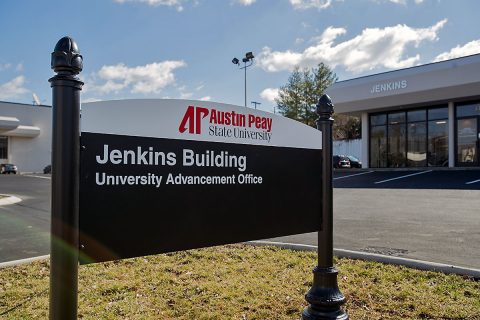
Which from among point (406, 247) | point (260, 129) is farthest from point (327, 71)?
point (260, 129)

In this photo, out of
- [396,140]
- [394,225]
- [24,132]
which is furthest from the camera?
[24,132]

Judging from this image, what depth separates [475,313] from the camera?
376 centimetres

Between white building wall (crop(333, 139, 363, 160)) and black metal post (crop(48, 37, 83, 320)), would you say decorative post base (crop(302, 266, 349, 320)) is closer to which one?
black metal post (crop(48, 37, 83, 320))

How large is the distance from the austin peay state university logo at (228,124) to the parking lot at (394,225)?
A: 3.71 meters

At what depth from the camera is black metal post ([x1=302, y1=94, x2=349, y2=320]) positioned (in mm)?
3160

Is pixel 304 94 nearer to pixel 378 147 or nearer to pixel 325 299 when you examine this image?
pixel 378 147

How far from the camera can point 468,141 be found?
24312 mm

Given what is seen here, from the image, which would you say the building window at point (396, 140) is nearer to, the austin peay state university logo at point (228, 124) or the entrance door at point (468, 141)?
the entrance door at point (468, 141)

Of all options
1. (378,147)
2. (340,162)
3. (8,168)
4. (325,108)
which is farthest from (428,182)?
(8,168)

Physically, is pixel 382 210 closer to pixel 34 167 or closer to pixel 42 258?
pixel 42 258

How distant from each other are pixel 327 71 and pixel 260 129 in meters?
48.4

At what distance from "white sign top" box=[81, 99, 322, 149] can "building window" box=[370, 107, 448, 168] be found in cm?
2505

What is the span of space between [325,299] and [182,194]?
147 cm

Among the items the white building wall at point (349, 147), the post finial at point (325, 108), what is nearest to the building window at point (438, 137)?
the white building wall at point (349, 147)
